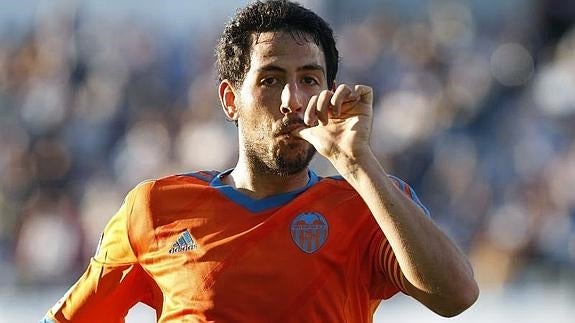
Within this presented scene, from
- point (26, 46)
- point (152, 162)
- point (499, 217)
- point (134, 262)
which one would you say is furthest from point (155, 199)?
point (26, 46)

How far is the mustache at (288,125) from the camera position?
3.91m

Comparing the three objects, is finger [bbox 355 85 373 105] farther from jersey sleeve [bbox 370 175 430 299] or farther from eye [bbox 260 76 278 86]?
eye [bbox 260 76 278 86]

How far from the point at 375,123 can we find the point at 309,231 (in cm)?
724

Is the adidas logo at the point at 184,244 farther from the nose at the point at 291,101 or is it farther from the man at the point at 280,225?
the nose at the point at 291,101

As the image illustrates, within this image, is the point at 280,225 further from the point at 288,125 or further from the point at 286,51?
the point at 286,51

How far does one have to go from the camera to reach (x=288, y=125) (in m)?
3.95

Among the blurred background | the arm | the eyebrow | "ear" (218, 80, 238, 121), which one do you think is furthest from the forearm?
the blurred background

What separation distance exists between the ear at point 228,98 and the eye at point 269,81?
0.92 ft

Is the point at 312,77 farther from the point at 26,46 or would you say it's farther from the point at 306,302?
the point at 26,46

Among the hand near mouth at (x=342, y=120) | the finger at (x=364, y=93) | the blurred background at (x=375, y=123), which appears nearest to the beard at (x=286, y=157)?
the hand near mouth at (x=342, y=120)

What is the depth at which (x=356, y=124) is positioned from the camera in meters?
3.60

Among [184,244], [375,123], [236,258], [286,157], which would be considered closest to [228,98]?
[286,157]

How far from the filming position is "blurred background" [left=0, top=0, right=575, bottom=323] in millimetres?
10242

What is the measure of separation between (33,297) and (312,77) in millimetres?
7629
